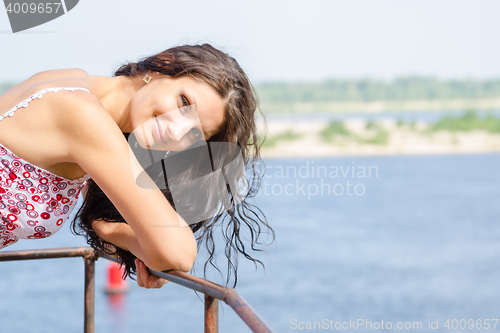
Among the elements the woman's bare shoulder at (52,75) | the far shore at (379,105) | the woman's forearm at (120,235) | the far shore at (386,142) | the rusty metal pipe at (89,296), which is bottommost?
the far shore at (379,105)

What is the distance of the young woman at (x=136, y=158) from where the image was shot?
1.27 metres

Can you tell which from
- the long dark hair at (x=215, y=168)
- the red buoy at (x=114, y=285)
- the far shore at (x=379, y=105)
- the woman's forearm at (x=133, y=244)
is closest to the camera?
the woman's forearm at (x=133, y=244)

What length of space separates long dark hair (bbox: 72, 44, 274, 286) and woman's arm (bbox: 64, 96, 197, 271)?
203 millimetres

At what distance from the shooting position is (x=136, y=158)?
1457 millimetres

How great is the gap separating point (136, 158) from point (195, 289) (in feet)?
1.65

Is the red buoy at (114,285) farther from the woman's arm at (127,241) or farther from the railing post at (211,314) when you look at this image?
the railing post at (211,314)

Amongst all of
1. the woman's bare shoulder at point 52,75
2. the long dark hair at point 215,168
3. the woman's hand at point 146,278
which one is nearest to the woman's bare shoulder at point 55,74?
the woman's bare shoulder at point 52,75

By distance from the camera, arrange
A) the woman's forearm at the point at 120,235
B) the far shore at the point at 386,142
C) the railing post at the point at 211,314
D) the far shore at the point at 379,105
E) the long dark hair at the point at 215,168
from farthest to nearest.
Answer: the far shore at the point at 379,105 → the far shore at the point at 386,142 → the long dark hair at the point at 215,168 → the woman's forearm at the point at 120,235 → the railing post at the point at 211,314

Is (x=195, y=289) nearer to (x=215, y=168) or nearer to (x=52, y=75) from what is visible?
(x=215, y=168)

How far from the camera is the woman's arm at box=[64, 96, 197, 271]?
4.11ft

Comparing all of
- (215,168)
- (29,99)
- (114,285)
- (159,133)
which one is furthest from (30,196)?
(114,285)

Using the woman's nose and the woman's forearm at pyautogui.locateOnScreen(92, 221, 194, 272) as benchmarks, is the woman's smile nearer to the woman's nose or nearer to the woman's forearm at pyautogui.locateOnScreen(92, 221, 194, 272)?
the woman's nose

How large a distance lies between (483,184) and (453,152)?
37.6 ft

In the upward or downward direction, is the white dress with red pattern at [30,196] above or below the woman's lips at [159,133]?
below
